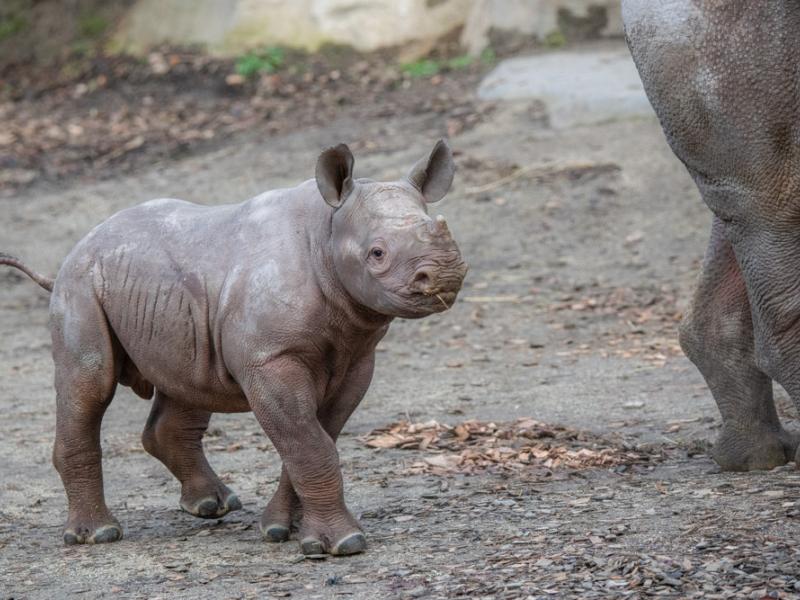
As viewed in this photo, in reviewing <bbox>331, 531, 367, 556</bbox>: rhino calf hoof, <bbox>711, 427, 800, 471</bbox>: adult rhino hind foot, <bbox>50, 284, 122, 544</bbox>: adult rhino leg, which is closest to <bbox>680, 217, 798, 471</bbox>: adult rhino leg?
<bbox>711, 427, 800, 471</bbox>: adult rhino hind foot

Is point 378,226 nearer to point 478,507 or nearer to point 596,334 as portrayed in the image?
point 478,507

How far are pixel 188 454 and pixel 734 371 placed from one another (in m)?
2.30

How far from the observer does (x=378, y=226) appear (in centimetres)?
475

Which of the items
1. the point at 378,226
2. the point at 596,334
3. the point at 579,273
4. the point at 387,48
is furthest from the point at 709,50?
the point at 387,48

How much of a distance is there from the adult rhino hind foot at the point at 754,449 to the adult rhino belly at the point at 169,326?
2041 millimetres

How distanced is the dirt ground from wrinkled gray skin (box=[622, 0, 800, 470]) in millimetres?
750

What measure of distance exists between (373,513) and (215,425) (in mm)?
2265

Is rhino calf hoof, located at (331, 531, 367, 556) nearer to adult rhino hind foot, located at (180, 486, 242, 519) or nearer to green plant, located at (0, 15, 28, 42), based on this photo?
adult rhino hind foot, located at (180, 486, 242, 519)

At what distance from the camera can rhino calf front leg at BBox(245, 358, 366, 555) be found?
16.1 feet

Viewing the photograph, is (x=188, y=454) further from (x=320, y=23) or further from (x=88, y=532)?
(x=320, y=23)

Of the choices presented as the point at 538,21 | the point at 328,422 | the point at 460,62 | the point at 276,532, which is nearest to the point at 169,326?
the point at 328,422

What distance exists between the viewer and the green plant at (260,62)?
53.4 ft

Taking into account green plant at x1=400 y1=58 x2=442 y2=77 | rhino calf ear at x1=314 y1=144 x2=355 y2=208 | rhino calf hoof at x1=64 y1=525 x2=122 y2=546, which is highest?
rhino calf ear at x1=314 y1=144 x2=355 y2=208

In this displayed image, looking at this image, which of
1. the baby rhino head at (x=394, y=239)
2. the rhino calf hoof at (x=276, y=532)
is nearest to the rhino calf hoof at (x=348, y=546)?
the rhino calf hoof at (x=276, y=532)
